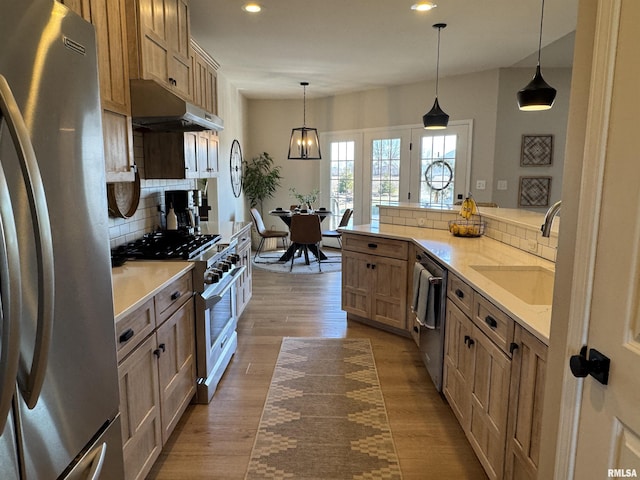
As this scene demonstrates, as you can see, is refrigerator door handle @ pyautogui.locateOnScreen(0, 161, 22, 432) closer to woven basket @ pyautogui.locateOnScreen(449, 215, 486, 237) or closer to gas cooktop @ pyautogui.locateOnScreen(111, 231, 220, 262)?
gas cooktop @ pyautogui.locateOnScreen(111, 231, 220, 262)

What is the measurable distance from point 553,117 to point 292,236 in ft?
12.6

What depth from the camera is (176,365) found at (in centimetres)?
224

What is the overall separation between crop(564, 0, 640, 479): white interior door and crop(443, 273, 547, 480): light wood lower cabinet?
422 mm

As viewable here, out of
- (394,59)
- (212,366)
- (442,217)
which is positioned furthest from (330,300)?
(394,59)

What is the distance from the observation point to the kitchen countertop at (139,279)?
5.47 ft

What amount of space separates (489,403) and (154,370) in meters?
1.50

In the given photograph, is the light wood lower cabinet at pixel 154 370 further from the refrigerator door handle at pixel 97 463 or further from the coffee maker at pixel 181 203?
the coffee maker at pixel 181 203

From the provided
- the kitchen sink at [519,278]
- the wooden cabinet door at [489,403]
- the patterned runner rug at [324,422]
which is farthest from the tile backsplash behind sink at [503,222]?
the patterned runner rug at [324,422]

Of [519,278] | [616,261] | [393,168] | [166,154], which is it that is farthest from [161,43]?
[393,168]

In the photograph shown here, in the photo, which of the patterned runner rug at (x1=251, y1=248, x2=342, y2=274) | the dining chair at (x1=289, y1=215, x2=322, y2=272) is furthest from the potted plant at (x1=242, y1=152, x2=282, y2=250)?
the dining chair at (x1=289, y1=215, x2=322, y2=272)

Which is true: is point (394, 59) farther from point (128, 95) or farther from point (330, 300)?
point (128, 95)

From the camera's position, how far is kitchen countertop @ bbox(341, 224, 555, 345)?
5.05 ft

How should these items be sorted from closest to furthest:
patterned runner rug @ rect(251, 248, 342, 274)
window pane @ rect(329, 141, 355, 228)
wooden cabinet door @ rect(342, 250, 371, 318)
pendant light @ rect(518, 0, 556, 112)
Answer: pendant light @ rect(518, 0, 556, 112) → wooden cabinet door @ rect(342, 250, 371, 318) → patterned runner rug @ rect(251, 248, 342, 274) → window pane @ rect(329, 141, 355, 228)

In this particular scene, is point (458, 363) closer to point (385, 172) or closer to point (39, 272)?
point (39, 272)
